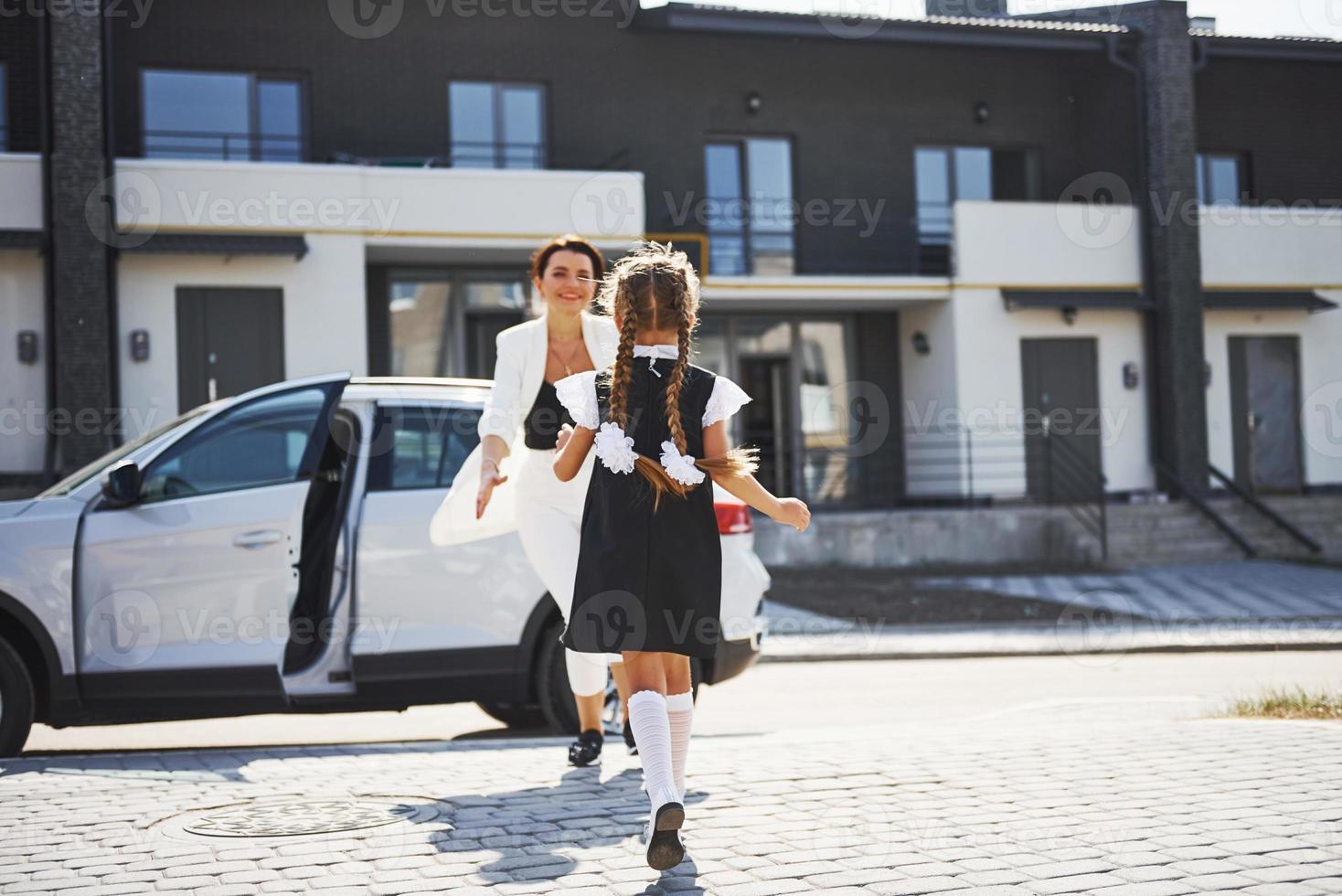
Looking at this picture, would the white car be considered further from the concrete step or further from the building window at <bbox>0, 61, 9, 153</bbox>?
the concrete step

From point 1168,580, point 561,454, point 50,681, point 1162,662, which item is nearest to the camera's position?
point 561,454

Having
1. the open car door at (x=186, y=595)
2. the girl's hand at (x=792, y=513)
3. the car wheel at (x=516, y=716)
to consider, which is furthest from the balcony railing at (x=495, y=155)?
the girl's hand at (x=792, y=513)

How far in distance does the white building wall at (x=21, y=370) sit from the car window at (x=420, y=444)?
11.9 metres

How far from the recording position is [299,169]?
57.9ft

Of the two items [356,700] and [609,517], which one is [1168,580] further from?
[609,517]

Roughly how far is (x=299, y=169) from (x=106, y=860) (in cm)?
1470

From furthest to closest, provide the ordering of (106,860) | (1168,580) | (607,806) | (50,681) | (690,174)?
(690,174), (1168,580), (50,681), (607,806), (106,860)

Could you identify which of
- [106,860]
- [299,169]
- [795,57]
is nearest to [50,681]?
[106,860]

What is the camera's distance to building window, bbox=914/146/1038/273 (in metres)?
22.8

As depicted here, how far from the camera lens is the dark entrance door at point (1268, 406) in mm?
22844

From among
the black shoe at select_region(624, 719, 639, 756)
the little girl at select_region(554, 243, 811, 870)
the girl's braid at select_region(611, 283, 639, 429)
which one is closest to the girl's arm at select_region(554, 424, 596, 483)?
the little girl at select_region(554, 243, 811, 870)

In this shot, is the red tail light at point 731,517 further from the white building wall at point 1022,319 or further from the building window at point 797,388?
the building window at point 797,388

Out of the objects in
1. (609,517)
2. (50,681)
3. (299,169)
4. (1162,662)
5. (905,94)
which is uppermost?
(905,94)

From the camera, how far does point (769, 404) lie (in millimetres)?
22719
